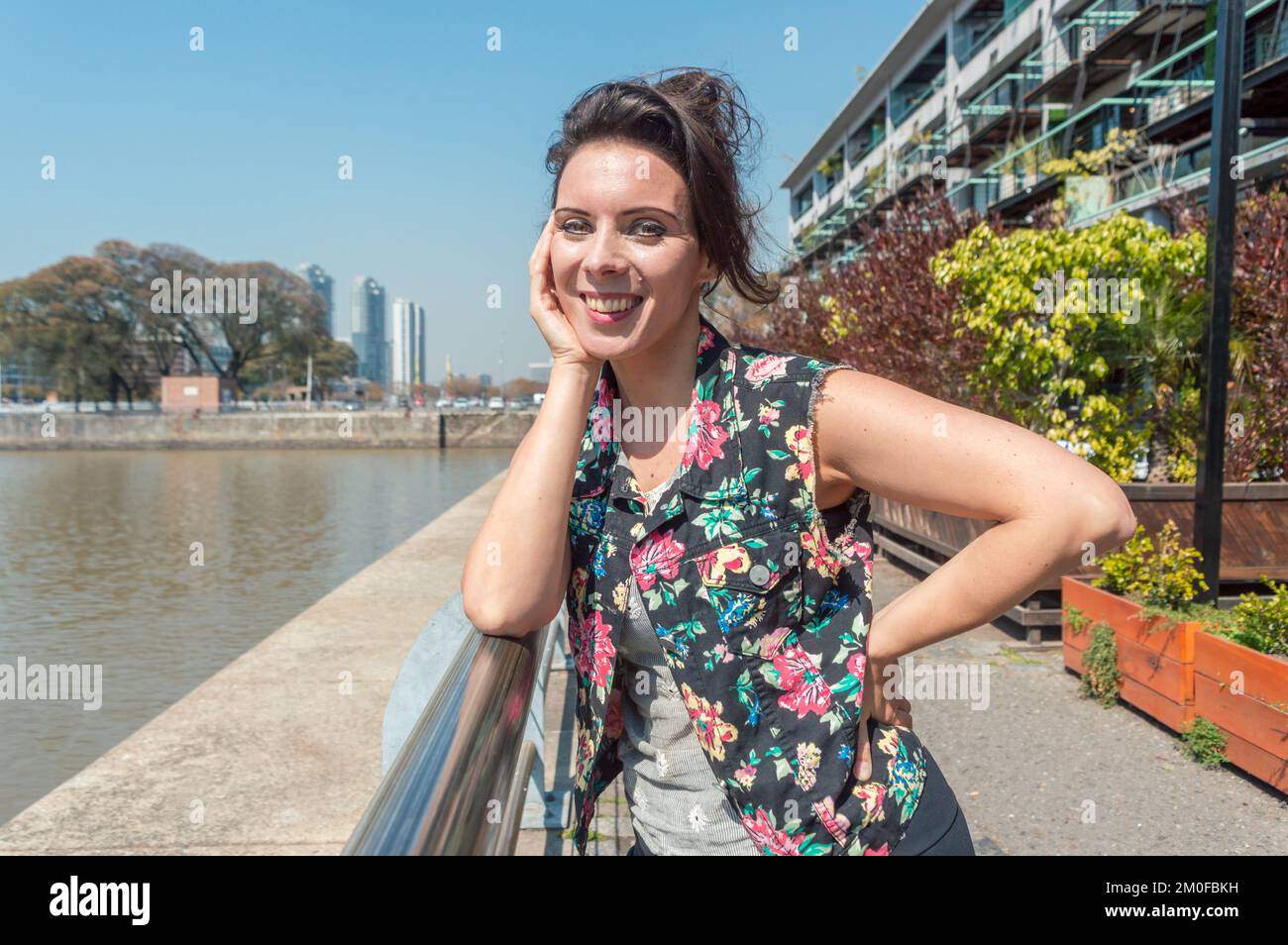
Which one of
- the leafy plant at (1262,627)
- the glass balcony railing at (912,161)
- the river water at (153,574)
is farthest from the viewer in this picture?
the glass balcony railing at (912,161)

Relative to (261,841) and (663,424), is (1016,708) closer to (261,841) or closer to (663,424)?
(261,841)

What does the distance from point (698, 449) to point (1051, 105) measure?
26.5 m

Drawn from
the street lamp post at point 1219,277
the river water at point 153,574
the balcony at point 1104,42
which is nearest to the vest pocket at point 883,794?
the street lamp post at point 1219,277

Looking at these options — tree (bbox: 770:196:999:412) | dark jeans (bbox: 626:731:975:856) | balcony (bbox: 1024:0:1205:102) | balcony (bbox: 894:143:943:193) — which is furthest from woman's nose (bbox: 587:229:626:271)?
balcony (bbox: 894:143:943:193)

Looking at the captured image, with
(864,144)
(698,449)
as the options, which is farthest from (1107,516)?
(864,144)

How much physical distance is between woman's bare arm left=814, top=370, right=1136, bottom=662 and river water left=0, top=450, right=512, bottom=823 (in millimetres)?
5644

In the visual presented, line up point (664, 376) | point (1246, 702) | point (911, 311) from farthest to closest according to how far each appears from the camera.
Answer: point (911, 311)
point (1246, 702)
point (664, 376)

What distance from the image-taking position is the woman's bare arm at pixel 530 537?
4.73 feet

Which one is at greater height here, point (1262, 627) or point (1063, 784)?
point (1262, 627)

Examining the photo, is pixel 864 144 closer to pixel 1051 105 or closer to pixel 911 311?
pixel 1051 105

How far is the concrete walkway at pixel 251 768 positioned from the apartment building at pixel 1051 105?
5.22m

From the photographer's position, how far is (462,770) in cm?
104

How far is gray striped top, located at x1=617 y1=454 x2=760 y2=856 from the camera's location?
1.42 meters

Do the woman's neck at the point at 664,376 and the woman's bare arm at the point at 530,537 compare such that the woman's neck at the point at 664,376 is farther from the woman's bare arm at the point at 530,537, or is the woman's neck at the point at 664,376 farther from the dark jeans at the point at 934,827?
the dark jeans at the point at 934,827
